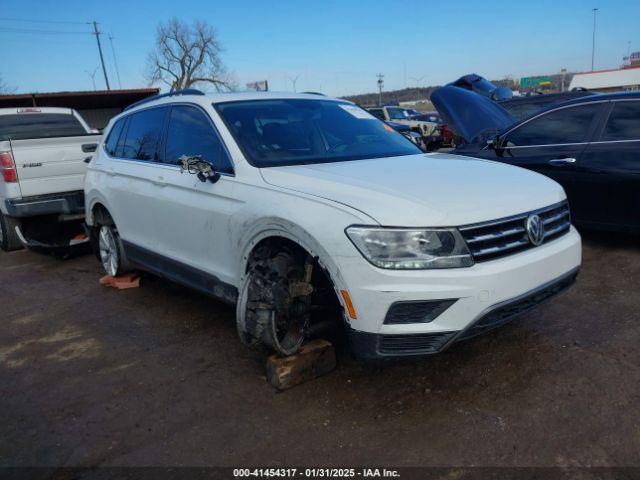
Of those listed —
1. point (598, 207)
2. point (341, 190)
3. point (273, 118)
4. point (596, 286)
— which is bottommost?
point (596, 286)

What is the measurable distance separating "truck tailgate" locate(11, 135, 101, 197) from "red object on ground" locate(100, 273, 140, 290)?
4.78 ft

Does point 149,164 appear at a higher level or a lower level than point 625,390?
higher

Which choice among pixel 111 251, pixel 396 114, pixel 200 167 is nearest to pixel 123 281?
pixel 111 251

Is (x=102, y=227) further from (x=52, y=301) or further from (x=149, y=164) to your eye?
(x=149, y=164)

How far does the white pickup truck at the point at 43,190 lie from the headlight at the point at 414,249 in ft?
14.4

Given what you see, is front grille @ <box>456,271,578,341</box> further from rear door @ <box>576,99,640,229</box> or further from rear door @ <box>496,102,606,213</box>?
rear door @ <box>496,102,606,213</box>

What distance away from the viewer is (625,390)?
2.93 metres

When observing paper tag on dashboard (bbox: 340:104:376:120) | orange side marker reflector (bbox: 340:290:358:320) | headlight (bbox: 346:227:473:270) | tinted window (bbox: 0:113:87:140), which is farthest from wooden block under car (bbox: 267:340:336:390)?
tinted window (bbox: 0:113:87:140)

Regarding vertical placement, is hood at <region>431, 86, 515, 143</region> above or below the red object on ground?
above

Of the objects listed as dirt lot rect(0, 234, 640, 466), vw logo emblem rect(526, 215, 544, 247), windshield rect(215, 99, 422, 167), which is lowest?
dirt lot rect(0, 234, 640, 466)

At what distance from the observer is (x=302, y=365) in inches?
126

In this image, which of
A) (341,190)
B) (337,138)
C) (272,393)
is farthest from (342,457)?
(337,138)

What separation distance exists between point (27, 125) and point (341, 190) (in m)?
6.92

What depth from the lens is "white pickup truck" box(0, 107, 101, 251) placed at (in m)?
6.02
